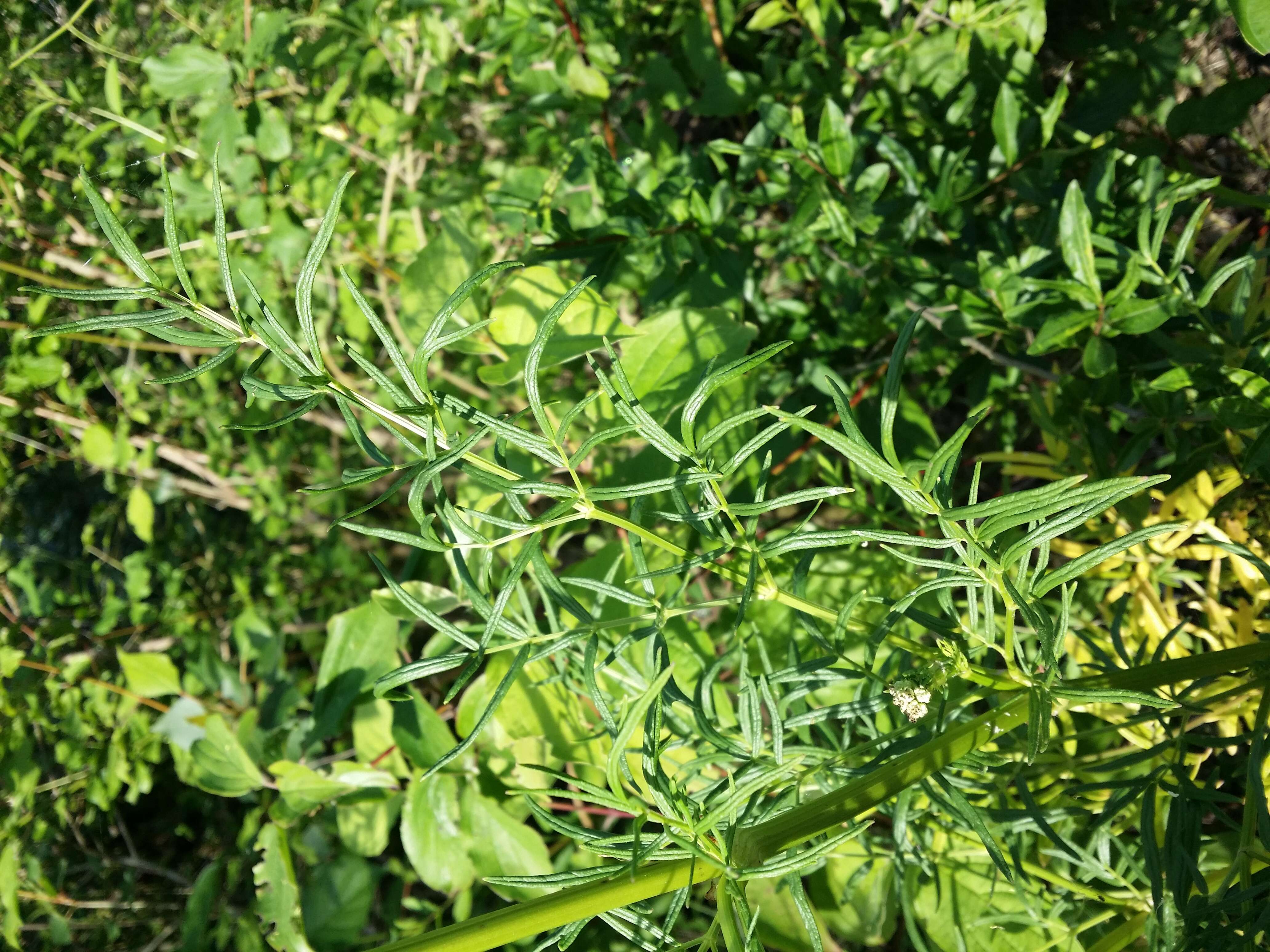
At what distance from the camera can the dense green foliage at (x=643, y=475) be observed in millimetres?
571

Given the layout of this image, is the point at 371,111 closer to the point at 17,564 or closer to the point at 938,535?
the point at 938,535

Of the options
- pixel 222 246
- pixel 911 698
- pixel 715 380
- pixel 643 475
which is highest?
pixel 222 246

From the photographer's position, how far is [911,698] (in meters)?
0.53

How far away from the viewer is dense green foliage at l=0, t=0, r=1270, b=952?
57cm

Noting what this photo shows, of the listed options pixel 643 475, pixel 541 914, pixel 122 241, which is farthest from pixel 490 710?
pixel 643 475

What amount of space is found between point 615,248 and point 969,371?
489 millimetres

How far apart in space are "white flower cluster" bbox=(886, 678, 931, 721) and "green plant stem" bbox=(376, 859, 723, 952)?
158mm

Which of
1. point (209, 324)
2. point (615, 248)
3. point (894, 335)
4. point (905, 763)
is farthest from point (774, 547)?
point (894, 335)

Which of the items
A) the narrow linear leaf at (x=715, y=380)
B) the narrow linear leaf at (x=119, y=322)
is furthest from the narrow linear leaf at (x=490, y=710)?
the narrow linear leaf at (x=119, y=322)

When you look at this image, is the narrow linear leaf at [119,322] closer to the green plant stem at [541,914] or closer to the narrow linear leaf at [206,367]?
the narrow linear leaf at [206,367]

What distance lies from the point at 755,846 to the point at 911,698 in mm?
144

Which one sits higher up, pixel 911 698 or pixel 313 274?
pixel 313 274

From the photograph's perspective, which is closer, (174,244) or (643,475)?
(174,244)

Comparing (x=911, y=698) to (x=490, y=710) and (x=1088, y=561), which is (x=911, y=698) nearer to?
(x=1088, y=561)
